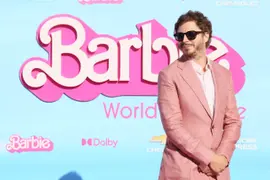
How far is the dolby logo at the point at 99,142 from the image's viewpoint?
3916mm

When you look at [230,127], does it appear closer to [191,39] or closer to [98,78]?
[191,39]

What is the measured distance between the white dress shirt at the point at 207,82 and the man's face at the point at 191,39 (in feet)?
0.20

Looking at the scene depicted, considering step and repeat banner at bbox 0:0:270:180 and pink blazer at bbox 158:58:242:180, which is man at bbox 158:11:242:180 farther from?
step and repeat banner at bbox 0:0:270:180

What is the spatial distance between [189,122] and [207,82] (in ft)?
0.68

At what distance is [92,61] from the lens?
3.88m

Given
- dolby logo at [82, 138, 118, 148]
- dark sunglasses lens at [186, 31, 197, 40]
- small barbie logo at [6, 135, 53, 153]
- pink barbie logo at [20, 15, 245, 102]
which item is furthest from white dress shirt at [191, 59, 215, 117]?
small barbie logo at [6, 135, 53, 153]

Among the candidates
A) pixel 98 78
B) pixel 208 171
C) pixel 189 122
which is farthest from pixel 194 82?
pixel 98 78

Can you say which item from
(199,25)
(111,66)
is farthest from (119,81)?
(199,25)

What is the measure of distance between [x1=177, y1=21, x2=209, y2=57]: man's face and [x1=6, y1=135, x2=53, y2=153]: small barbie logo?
1720 millimetres

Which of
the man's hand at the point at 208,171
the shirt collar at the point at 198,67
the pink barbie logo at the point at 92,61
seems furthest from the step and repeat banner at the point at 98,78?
the man's hand at the point at 208,171

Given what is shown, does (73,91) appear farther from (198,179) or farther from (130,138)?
(198,179)

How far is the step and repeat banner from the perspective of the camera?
3889 mm

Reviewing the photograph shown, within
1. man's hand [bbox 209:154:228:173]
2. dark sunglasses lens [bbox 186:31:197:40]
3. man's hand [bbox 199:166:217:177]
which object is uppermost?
dark sunglasses lens [bbox 186:31:197:40]

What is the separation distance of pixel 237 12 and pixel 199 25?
59.8 inches
